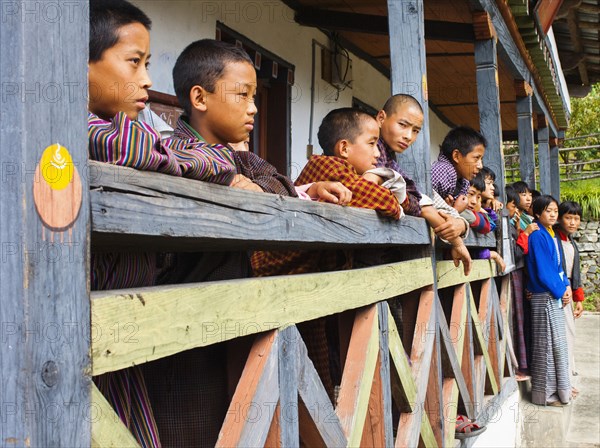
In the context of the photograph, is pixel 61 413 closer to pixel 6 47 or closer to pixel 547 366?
pixel 6 47

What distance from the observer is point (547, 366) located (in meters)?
6.34

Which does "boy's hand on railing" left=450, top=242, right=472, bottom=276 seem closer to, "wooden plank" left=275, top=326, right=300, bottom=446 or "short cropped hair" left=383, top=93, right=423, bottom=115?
"short cropped hair" left=383, top=93, right=423, bottom=115

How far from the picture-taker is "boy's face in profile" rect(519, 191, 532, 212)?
7081 mm

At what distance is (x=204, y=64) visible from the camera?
6.94ft

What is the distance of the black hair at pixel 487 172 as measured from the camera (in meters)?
5.09

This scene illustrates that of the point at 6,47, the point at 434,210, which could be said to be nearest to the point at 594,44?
the point at 434,210

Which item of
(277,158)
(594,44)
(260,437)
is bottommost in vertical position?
(260,437)

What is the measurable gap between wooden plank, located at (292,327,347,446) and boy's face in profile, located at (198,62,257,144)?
617mm

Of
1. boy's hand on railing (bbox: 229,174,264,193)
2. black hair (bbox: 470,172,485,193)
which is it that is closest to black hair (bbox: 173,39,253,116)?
boy's hand on railing (bbox: 229,174,264,193)

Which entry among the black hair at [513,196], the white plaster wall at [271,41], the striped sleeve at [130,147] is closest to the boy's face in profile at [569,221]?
the black hair at [513,196]

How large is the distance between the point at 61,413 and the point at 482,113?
4.77 m

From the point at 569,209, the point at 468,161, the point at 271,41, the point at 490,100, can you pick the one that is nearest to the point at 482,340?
the point at 468,161

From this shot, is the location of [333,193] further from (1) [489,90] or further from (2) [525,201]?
(2) [525,201]

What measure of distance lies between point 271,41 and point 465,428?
10.3 ft
